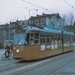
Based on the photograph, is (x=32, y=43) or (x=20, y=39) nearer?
(x=20, y=39)

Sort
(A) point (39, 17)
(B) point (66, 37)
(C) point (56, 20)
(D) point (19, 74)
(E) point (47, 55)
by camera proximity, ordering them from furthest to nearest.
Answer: (A) point (39, 17), (C) point (56, 20), (B) point (66, 37), (E) point (47, 55), (D) point (19, 74)

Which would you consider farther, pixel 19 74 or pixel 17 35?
pixel 17 35

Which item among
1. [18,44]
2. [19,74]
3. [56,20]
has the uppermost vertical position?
[56,20]

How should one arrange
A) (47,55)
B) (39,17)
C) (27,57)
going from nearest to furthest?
1. (27,57)
2. (47,55)
3. (39,17)

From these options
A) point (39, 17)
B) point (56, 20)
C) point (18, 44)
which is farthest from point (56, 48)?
point (39, 17)

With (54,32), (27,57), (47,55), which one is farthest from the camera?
(54,32)

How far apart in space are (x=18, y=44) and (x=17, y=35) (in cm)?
88

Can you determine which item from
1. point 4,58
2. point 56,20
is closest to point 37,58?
point 4,58

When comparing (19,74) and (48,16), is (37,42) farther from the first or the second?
(48,16)

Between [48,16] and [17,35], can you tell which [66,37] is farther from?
[48,16]

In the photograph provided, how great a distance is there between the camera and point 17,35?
20.7m

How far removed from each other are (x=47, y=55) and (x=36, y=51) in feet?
9.84

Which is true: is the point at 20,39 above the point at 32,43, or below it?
above

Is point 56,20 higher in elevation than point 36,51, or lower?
higher
